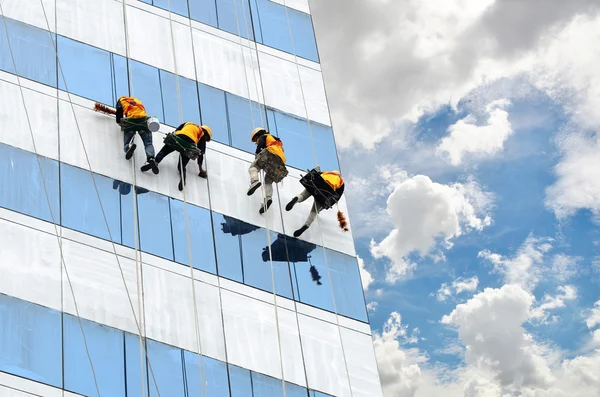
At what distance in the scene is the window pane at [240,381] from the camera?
800 inches

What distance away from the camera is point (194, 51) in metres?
26.2

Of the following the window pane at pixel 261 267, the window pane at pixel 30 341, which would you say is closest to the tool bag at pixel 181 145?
the window pane at pixel 261 267

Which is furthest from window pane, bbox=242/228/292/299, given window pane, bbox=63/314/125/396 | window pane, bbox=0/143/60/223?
window pane, bbox=0/143/60/223

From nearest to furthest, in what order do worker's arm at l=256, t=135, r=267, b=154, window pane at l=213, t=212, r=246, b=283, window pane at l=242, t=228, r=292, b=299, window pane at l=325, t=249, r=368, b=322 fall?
window pane at l=213, t=212, r=246, b=283, window pane at l=242, t=228, r=292, b=299, worker's arm at l=256, t=135, r=267, b=154, window pane at l=325, t=249, r=368, b=322

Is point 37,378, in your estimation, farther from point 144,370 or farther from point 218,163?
point 218,163

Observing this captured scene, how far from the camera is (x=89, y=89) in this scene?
23.8m

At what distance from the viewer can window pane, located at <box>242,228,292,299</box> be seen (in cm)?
2220

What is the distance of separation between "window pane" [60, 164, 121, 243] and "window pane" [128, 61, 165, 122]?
2883mm

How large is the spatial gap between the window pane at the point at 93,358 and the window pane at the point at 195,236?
2.59 meters

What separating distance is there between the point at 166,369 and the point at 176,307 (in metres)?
1.41

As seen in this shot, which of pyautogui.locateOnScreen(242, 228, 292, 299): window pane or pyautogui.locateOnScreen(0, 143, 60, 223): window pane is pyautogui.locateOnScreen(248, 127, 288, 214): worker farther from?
pyautogui.locateOnScreen(0, 143, 60, 223): window pane

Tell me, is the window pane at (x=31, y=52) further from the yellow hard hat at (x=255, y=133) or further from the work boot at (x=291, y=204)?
the work boot at (x=291, y=204)

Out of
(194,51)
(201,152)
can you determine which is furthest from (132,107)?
(194,51)

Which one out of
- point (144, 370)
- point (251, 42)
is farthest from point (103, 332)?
point (251, 42)
